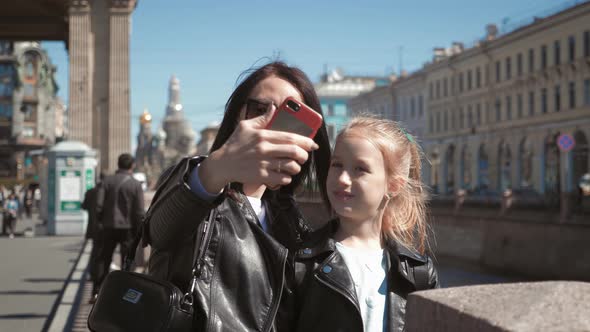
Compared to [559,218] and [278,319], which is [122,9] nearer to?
[559,218]

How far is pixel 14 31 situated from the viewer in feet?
102

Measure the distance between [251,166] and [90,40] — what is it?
81.8ft

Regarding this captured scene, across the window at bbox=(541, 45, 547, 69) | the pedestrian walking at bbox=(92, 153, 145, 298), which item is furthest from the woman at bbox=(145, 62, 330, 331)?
the window at bbox=(541, 45, 547, 69)

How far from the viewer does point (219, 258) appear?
2.02 metres

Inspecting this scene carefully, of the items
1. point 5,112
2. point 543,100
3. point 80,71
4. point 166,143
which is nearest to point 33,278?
point 80,71

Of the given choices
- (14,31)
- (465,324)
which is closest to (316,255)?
(465,324)

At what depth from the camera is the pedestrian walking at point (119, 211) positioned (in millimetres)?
9719

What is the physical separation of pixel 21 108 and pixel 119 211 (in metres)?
83.7

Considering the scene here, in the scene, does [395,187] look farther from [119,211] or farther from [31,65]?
[31,65]

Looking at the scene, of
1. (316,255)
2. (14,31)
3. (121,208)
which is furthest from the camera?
(14,31)

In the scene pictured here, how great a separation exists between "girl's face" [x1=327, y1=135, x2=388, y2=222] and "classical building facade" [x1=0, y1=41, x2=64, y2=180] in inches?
3410

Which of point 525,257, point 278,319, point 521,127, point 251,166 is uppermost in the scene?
point 521,127

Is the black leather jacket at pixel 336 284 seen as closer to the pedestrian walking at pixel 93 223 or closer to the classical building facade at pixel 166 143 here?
the pedestrian walking at pixel 93 223

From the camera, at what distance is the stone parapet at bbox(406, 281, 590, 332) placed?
1197mm
